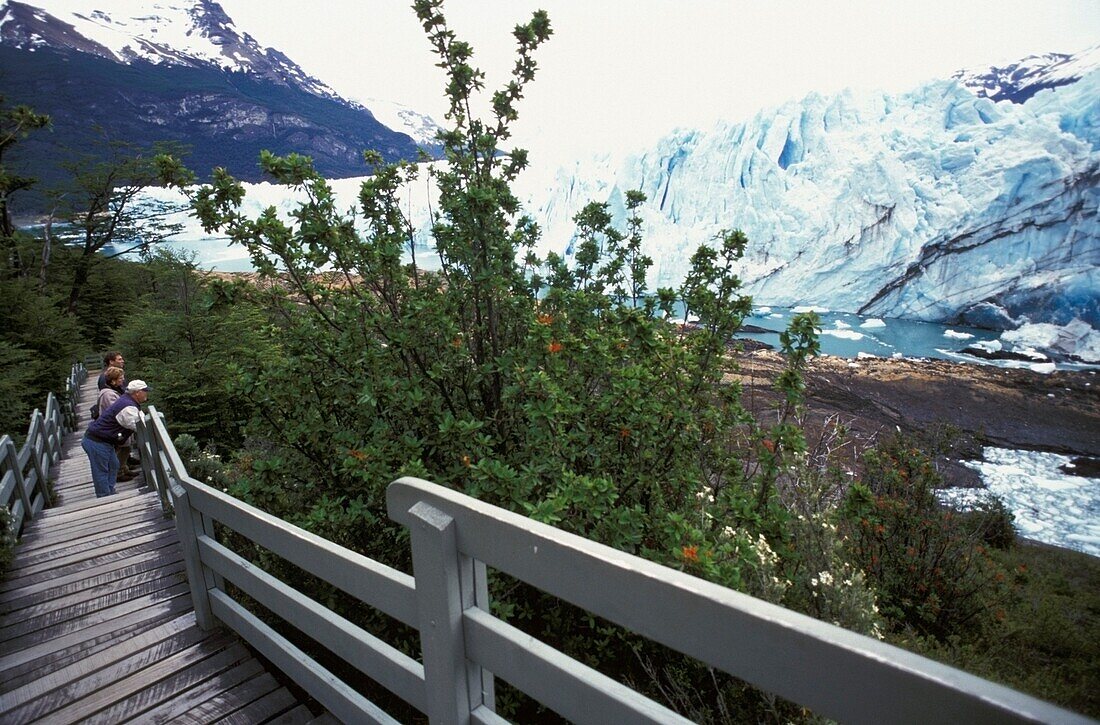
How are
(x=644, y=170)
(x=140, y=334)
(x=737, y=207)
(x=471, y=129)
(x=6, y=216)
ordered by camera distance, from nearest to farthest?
(x=471, y=129), (x=140, y=334), (x=6, y=216), (x=737, y=207), (x=644, y=170)

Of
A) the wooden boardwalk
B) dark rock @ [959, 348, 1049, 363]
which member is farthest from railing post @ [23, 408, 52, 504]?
dark rock @ [959, 348, 1049, 363]

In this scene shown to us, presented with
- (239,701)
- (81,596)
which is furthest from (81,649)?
(239,701)

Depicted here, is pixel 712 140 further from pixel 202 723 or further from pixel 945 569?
pixel 202 723

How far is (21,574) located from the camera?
3.73 m

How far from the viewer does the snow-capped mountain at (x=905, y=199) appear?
3062 centimetres

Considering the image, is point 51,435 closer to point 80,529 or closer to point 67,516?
point 67,516

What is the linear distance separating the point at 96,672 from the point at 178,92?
141m

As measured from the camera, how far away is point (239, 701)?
2285 mm

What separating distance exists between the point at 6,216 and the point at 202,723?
24375 millimetres

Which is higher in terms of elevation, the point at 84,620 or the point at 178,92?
the point at 178,92

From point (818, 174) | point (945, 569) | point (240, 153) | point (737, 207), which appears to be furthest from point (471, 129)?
point (240, 153)

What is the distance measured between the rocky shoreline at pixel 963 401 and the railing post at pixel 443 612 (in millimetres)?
→ 16398

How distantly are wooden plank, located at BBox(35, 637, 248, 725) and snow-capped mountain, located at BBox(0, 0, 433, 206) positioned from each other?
88780 millimetres

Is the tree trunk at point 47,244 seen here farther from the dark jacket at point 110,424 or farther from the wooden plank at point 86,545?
the wooden plank at point 86,545
